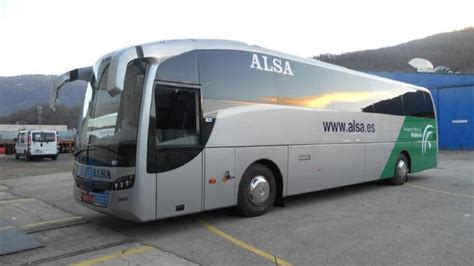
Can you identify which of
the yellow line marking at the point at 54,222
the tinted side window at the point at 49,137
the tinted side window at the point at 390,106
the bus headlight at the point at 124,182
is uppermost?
the tinted side window at the point at 390,106

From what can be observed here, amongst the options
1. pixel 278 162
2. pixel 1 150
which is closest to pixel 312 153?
pixel 278 162

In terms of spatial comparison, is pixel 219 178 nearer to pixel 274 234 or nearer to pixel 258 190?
pixel 258 190

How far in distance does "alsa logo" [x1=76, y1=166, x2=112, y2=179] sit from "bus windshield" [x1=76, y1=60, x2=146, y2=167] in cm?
10

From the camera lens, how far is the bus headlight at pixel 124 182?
637cm

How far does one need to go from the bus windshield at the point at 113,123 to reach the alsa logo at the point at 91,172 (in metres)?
0.10

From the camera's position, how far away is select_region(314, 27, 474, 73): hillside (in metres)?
67.8

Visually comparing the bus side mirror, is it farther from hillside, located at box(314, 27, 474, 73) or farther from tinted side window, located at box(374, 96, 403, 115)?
hillside, located at box(314, 27, 474, 73)

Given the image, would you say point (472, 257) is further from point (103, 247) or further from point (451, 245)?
point (103, 247)

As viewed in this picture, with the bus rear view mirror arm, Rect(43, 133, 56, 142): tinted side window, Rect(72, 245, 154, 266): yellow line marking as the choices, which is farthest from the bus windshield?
Rect(43, 133, 56, 142): tinted side window

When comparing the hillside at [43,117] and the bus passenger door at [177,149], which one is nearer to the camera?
the bus passenger door at [177,149]

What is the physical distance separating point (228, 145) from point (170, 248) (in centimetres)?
219

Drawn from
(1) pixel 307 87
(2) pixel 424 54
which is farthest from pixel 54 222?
(2) pixel 424 54

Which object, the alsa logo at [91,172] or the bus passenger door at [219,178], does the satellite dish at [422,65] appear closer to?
the bus passenger door at [219,178]

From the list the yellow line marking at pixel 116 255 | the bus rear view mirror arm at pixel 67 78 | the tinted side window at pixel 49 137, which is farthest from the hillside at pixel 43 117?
the yellow line marking at pixel 116 255
